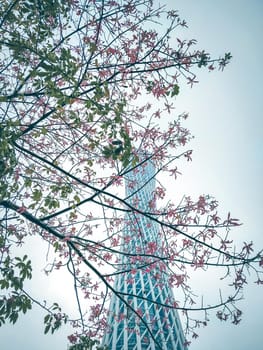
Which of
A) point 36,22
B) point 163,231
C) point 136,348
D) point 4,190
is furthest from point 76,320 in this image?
point 136,348

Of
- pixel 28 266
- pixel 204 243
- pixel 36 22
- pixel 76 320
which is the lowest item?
pixel 76 320

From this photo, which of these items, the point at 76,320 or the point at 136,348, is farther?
the point at 136,348

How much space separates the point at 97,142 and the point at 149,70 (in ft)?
4.71

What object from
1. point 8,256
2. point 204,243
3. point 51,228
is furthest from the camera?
point 51,228

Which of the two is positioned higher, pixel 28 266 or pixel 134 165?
pixel 134 165

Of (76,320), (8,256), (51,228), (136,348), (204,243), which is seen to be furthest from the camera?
(136,348)

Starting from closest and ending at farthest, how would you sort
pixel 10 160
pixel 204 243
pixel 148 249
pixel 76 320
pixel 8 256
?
1. pixel 10 160
2. pixel 204 243
3. pixel 8 256
4. pixel 76 320
5. pixel 148 249

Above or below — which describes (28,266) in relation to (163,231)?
below

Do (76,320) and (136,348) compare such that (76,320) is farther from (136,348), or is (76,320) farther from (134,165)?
(136,348)

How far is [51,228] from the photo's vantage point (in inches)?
169

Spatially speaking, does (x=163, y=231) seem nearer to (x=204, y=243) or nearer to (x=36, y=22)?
(x=204, y=243)

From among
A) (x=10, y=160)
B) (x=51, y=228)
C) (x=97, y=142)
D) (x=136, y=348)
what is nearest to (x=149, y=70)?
(x=97, y=142)

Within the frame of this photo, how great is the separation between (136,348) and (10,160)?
42416 millimetres

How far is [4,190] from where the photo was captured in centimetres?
367
